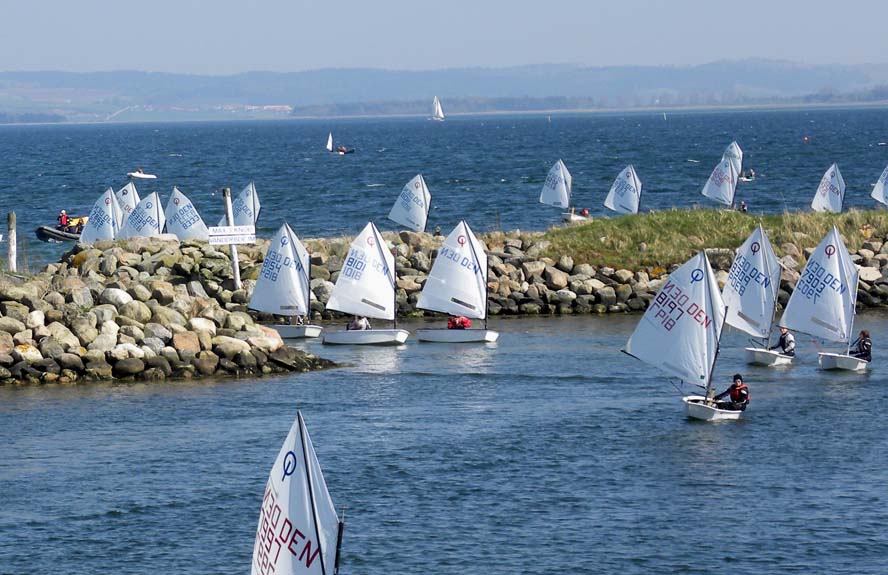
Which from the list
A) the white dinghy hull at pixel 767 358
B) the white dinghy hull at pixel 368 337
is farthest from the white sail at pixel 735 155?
the white dinghy hull at pixel 368 337

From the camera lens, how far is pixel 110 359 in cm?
4409

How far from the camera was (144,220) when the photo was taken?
2653 inches

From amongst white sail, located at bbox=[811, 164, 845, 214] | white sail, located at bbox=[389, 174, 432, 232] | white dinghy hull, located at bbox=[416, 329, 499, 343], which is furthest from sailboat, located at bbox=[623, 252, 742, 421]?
white sail, located at bbox=[811, 164, 845, 214]

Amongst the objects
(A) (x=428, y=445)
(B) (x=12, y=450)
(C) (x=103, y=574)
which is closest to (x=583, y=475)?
(A) (x=428, y=445)

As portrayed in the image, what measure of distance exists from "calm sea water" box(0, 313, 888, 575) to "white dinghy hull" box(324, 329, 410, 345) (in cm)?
352

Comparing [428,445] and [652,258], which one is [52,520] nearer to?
[428,445]

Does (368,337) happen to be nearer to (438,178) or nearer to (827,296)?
(827,296)

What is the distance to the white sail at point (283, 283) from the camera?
52531 mm

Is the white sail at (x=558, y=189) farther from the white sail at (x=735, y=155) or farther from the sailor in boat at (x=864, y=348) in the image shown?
the sailor in boat at (x=864, y=348)

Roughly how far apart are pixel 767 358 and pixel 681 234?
1738 centimetres

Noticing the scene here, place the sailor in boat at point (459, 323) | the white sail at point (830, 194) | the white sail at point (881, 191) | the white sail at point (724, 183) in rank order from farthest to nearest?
the white sail at point (724, 183)
the white sail at point (881, 191)
the white sail at point (830, 194)
the sailor in boat at point (459, 323)

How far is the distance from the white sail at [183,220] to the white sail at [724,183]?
31.3 meters

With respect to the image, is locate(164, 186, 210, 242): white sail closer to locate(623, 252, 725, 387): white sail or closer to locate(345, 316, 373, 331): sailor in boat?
locate(345, 316, 373, 331): sailor in boat

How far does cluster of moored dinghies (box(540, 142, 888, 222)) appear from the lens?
7731 cm
